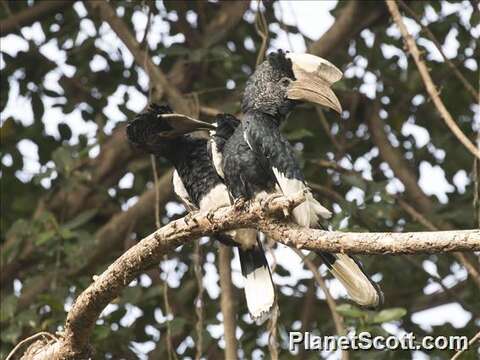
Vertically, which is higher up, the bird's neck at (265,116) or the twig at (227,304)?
the bird's neck at (265,116)

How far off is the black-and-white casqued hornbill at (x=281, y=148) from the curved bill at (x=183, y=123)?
0.07m

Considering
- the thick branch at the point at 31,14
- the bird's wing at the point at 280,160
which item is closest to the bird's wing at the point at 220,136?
the bird's wing at the point at 280,160

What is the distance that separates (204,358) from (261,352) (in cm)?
19

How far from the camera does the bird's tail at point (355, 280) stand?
2232mm

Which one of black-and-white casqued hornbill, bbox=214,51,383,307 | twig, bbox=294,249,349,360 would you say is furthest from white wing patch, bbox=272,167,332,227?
twig, bbox=294,249,349,360

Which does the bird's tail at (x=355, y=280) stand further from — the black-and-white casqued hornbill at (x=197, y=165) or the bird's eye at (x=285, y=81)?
the bird's eye at (x=285, y=81)

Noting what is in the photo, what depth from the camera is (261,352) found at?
3.43 metres

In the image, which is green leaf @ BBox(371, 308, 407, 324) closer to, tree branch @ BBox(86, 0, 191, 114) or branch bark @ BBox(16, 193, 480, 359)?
branch bark @ BBox(16, 193, 480, 359)

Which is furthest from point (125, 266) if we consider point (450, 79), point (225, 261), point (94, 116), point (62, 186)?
point (450, 79)

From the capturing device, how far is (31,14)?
3633 mm

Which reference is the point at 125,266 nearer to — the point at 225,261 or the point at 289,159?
the point at 289,159

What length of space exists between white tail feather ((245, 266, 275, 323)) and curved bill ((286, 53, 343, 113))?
0.47 meters

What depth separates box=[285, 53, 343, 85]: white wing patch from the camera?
238cm

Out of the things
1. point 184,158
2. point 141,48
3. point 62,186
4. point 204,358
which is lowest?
point 204,358
